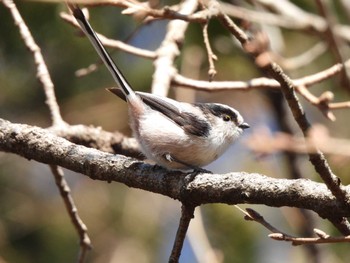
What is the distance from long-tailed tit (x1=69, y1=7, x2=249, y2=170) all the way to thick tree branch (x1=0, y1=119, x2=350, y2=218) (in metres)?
0.56

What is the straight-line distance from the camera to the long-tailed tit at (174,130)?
116 inches

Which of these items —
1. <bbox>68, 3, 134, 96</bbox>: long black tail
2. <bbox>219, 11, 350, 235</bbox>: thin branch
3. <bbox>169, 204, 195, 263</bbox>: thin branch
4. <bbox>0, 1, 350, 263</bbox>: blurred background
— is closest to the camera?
<bbox>219, 11, 350, 235</bbox>: thin branch

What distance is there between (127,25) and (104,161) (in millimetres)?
2501

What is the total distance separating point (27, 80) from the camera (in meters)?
4.42

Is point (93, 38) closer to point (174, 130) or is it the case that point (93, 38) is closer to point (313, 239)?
point (174, 130)

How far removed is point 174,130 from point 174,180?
2.84ft

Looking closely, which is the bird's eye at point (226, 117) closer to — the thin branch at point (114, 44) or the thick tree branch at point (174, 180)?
the thin branch at point (114, 44)

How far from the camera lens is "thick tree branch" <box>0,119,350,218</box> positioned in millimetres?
1823

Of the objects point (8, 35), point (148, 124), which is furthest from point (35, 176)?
point (148, 124)

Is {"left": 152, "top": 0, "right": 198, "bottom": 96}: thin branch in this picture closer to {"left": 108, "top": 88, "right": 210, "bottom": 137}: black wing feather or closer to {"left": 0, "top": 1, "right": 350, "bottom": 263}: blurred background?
{"left": 108, "top": 88, "right": 210, "bottom": 137}: black wing feather

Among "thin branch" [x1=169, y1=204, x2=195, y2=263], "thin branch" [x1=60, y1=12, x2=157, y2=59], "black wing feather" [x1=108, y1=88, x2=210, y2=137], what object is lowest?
"thin branch" [x1=169, y1=204, x2=195, y2=263]

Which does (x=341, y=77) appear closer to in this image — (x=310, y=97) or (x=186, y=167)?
(x=310, y=97)

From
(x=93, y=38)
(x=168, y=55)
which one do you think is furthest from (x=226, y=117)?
(x=93, y=38)

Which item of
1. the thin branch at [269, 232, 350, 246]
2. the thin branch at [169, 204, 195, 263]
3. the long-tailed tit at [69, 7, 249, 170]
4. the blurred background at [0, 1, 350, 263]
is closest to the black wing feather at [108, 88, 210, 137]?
the long-tailed tit at [69, 7, 249, 170]
